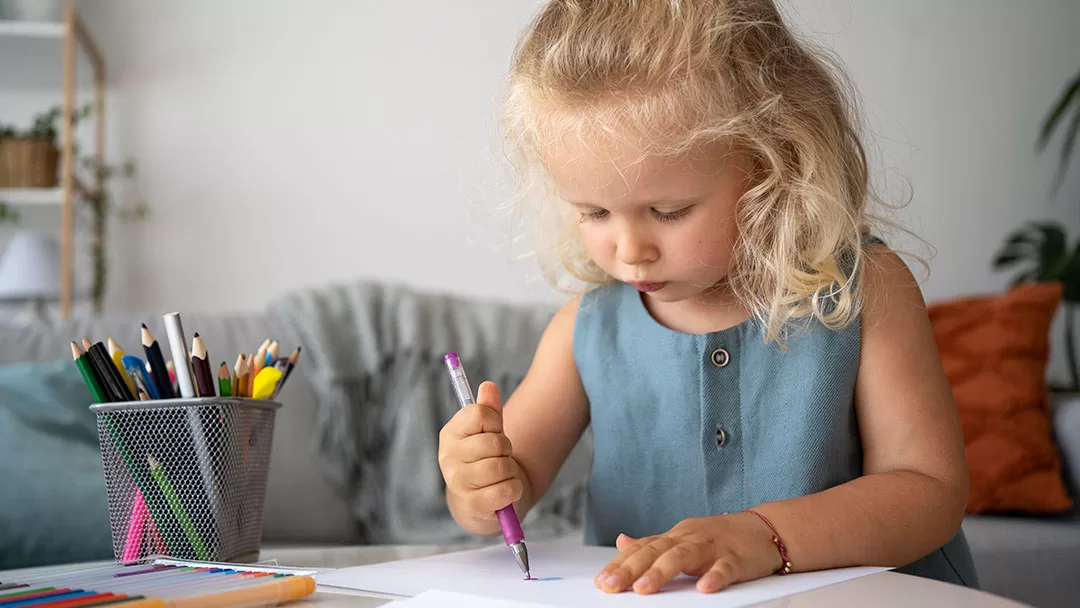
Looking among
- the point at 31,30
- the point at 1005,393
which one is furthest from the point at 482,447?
the point at 31,30

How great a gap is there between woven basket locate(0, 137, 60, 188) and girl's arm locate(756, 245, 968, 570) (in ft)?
6.39

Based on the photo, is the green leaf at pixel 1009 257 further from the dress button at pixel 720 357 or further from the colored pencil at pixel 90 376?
the colored pencil at pixel 90 376

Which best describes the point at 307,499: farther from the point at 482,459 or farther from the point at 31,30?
the point at 31,30

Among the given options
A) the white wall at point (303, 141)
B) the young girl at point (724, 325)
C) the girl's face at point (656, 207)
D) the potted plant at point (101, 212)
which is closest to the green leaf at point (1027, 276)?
the white wall at point (303, 141)

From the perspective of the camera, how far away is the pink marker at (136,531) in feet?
2.32

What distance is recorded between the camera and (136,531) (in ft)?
2.33

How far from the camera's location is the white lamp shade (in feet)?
7.14

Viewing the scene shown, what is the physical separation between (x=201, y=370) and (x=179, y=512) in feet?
0.33

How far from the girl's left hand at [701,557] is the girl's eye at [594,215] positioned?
256 millimetres

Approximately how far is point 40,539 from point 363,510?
20.3 inches

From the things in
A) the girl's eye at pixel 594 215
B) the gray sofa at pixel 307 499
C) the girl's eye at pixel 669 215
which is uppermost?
the girl's eye at pixel 594 215

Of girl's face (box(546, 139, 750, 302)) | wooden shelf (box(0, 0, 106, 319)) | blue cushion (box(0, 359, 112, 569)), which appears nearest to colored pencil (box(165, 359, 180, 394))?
girl's face (box(546, 139, 750, 302))

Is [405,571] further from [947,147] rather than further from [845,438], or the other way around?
[947,147]

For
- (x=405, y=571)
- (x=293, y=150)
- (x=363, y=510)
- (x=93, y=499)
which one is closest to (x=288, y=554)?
(x=405, y=571)
